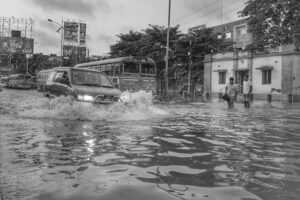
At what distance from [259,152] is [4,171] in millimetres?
3880

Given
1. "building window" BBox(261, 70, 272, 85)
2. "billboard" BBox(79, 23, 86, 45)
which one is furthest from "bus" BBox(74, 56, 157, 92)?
"billboard" BBox(79, 23, 86, 45)

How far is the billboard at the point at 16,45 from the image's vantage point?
216 ft

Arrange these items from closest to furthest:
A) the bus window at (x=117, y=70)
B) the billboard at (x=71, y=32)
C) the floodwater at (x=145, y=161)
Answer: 1. the floodwater at (x=145, y=161)
2. the bus window at (x=117, y=70)
3. the billboard at (x=71, y=32)

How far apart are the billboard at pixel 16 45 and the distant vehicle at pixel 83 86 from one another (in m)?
56.1

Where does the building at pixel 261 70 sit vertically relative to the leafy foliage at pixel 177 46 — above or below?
below

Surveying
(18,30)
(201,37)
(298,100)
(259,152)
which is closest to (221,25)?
(201,37)

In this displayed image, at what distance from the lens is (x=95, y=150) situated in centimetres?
605

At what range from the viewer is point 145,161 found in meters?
5.27

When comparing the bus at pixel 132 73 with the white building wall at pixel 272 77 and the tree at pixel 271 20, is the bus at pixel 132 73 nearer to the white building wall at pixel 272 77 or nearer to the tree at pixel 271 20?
the tree at pixel 271 20

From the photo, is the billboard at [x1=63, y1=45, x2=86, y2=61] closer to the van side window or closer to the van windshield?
the van side window

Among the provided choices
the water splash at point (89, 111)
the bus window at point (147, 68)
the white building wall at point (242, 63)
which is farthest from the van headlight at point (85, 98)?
the white building wall at point (242, 63)

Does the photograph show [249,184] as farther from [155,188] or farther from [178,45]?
[178,45]

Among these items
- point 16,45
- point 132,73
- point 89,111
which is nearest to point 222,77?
point 132,73

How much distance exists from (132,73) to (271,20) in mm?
10228
